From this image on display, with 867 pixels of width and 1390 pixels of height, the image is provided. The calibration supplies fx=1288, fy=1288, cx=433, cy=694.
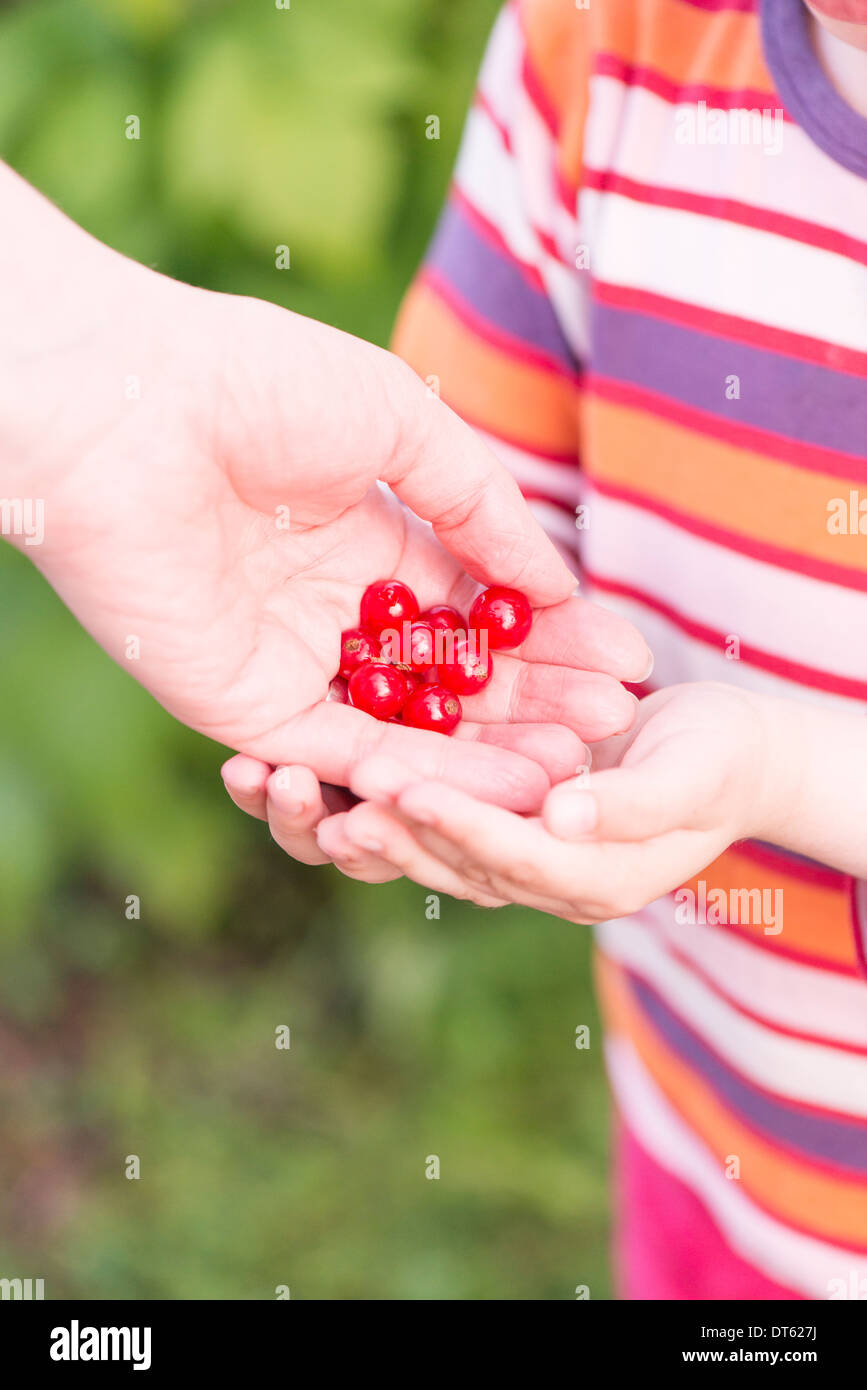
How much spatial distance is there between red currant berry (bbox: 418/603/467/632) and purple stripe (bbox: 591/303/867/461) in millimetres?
358

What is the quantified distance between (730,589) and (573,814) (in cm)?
52

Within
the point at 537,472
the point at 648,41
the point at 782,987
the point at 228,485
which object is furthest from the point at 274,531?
the point at 782,987

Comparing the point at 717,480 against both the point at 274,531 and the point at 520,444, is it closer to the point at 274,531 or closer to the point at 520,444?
the point at 520,444

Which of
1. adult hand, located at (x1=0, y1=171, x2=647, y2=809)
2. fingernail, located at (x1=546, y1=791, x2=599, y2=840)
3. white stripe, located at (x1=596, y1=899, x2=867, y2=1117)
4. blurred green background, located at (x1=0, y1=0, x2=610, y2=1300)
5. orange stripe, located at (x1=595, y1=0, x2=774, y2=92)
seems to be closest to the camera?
fingernail, located at (x1=546, y1=791, x2=599, y2=840)

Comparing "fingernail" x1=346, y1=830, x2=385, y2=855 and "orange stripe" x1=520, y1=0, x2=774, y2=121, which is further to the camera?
"orange stripe" x1=520, y1=0, x2=774, y2=121

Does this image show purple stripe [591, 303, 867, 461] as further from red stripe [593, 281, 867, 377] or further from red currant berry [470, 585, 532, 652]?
red currant berry [470, 585, 532, 652]

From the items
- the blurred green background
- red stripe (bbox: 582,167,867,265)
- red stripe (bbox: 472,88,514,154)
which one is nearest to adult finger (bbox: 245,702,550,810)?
red stripe (bbox: 582,167,867,265)

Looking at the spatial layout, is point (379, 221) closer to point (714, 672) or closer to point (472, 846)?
point (714, 672)

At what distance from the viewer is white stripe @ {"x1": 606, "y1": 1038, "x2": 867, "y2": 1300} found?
1.67 metres

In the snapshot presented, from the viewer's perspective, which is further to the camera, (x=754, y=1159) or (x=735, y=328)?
(x=754, y=1159)

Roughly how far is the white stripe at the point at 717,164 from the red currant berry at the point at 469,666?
0.60m

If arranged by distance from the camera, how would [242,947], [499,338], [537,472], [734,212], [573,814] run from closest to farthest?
[573,814]
[734,212]
[499,338]
[537,472]
[242,947]

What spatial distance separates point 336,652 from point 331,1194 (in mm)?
2120

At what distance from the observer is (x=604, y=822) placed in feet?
3.89
